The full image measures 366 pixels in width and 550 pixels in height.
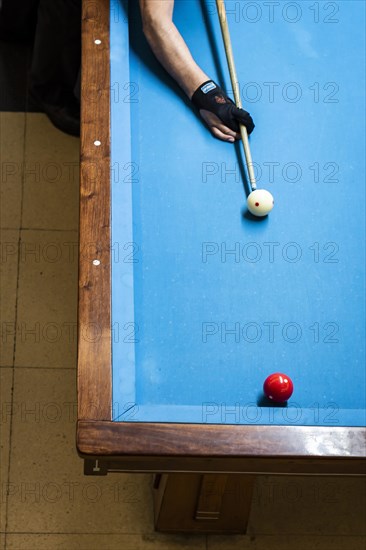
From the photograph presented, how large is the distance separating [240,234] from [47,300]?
3.64 ft

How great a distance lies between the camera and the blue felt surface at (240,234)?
2230 mm

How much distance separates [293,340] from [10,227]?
5.11 feet

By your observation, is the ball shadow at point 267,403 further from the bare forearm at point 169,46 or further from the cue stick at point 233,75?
the bare forearm at point 169,46

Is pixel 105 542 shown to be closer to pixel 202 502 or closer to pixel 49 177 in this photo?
pixel 202 502

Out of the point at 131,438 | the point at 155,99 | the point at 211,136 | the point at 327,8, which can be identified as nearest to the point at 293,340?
the point at 131,438

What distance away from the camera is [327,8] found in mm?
3186

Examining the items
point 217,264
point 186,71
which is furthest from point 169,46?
point 217,264

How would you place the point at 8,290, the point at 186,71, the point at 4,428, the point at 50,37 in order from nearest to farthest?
the point at 186,71 < the point at 4,428 < the point at 8,290 < the point at 50,37

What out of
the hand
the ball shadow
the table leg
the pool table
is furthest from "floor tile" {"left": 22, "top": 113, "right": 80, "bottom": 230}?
the ball shadow

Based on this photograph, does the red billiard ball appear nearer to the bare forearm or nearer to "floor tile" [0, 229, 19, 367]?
the bare forearm

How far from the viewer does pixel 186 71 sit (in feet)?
9.20

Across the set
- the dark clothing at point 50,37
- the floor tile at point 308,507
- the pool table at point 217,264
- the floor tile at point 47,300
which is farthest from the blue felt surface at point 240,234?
the floor tile at point 47,300

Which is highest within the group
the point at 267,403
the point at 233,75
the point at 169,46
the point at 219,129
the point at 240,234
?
the point at 169,46

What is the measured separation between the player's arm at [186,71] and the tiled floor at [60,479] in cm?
93
